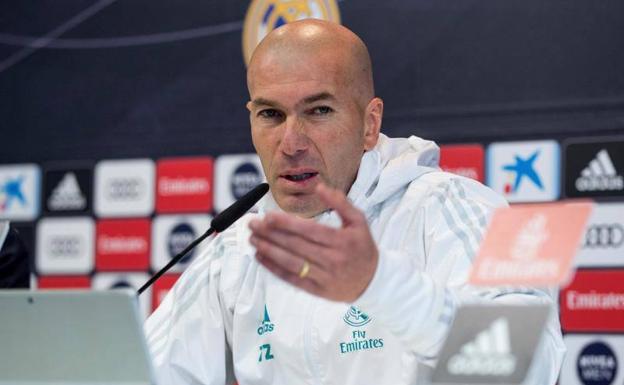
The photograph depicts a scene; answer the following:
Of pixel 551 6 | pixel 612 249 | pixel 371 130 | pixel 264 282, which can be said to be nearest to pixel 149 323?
pixel 264 282

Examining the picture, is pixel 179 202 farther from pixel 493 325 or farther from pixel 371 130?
pixel 493 325

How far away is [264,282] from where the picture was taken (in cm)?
Answer: 196

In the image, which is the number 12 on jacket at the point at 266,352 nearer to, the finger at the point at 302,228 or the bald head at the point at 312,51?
the bald head at the point at 312,51

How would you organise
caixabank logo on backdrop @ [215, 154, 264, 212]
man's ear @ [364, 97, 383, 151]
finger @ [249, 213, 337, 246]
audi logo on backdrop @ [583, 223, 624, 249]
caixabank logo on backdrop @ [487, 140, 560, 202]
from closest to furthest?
finger @ [249, 213, 337, 246] → man's ear @ [364, 97, 383, 151] → audi logo on backdrop @ [583, 223, 624, 249] → caixabank logo on backdrop @ [487, 140, 560, 202] → caixabank logo on backdrop @ [215, 154, 264, 212]

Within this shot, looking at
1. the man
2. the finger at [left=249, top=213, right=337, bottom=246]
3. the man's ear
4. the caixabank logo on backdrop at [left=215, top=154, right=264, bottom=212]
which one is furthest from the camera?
the caixabank logo on backdrop at [left=215, top=154, right=264, bottom=212]

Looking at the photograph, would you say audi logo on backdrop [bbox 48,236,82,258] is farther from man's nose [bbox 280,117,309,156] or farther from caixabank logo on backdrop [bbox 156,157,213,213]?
man's nose [bbox 280,117,309,156]

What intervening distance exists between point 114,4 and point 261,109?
1.53m

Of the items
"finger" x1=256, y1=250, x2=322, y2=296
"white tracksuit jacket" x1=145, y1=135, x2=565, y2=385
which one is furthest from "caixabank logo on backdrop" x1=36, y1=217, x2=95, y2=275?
"finger" x1=256, y1=250, x2=322, y2=296

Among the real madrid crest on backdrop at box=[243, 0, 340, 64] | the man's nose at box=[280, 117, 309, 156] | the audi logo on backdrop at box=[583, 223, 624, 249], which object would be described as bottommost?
the audi logo on backdrop at box=[583, 223, 624, 249]

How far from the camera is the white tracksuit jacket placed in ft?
5.85

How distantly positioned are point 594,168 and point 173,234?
1.22 meters

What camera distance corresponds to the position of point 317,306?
1.89 metres

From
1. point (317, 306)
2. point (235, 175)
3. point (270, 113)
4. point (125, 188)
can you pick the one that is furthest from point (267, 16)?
point (317, 306)

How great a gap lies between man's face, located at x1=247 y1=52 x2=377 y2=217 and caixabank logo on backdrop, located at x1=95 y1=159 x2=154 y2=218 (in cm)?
133
